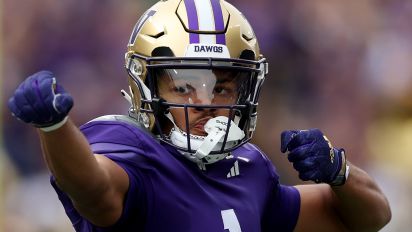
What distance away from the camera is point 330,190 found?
2.47 metres

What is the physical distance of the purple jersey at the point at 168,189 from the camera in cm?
195

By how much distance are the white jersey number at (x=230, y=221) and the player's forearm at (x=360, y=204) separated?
0.40m

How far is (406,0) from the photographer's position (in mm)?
4180

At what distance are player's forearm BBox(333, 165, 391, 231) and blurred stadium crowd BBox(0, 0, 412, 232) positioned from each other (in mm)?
1598

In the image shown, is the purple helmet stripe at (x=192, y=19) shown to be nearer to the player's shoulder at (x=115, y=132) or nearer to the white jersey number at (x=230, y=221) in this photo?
the player's shoulder at (x=115, y=132)

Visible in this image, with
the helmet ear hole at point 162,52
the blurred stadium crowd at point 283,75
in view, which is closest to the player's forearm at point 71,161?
the helmet ear hole at point 162,52

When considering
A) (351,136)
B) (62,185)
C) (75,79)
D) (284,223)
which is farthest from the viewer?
(351,136)

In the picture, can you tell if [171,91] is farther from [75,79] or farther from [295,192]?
[75,79]

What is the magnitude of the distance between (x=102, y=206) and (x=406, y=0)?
277 centimetres

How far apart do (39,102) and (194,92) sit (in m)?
0.57

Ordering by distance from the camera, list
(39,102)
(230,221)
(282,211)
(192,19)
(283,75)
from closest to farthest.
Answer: (39,102) → (230,221) → (192,19) → (282,211) → (283,75)

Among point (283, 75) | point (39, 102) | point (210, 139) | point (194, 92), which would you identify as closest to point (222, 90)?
point (194, 92)

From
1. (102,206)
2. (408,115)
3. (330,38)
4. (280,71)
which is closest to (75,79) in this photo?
(280,71)

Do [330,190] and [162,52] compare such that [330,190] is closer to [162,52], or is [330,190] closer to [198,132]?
[198,132]
